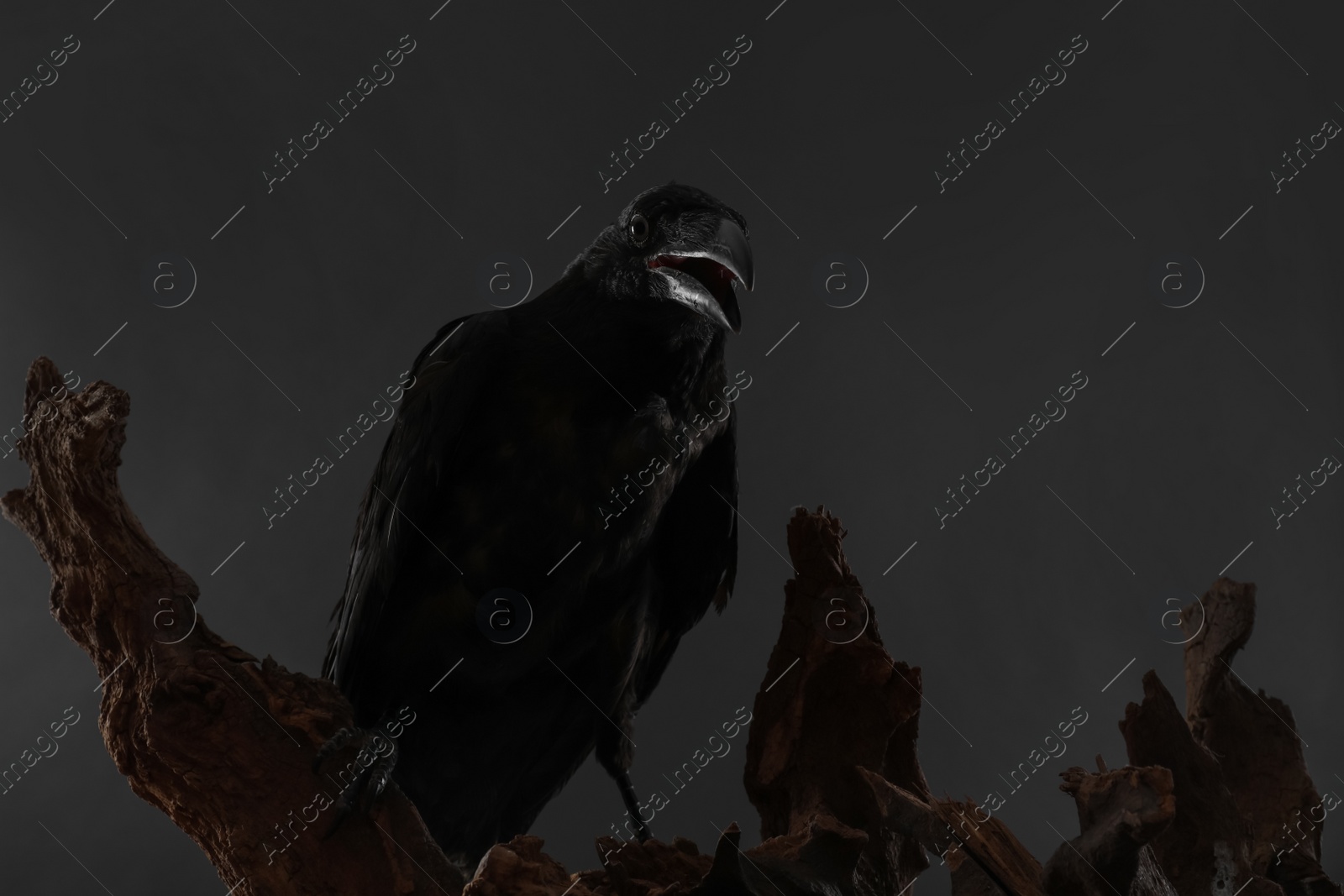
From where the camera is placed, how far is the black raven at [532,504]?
2.06 meters

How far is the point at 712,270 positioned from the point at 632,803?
1.04 meters

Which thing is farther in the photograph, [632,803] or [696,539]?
[696,539]

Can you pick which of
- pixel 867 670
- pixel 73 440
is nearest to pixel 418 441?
pixel 73 440

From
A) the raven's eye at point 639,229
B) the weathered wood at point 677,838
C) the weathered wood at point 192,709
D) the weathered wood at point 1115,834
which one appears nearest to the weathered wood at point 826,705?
the weathered wood at point 677,838

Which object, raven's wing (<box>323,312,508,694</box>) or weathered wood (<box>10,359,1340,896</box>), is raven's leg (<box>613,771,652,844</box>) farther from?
raven's wing (<box>323,312,508,694</box>)

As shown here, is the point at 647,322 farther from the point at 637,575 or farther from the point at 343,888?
the point at 343,888

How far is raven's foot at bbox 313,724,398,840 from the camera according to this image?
64.5 inches

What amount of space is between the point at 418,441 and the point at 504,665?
45 centimetres

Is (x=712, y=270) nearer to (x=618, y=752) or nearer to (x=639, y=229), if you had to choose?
(x=639, y=229)

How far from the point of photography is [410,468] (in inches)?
82.4

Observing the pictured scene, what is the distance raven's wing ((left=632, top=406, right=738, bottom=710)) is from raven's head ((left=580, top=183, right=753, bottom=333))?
13.8 inches

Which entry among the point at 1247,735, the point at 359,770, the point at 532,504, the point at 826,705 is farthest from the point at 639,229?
the point at 1247,735

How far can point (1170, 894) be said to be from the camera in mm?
1597

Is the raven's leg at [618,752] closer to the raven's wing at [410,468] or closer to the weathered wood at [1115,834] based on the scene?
Result: the raven's wing at [410,468]
